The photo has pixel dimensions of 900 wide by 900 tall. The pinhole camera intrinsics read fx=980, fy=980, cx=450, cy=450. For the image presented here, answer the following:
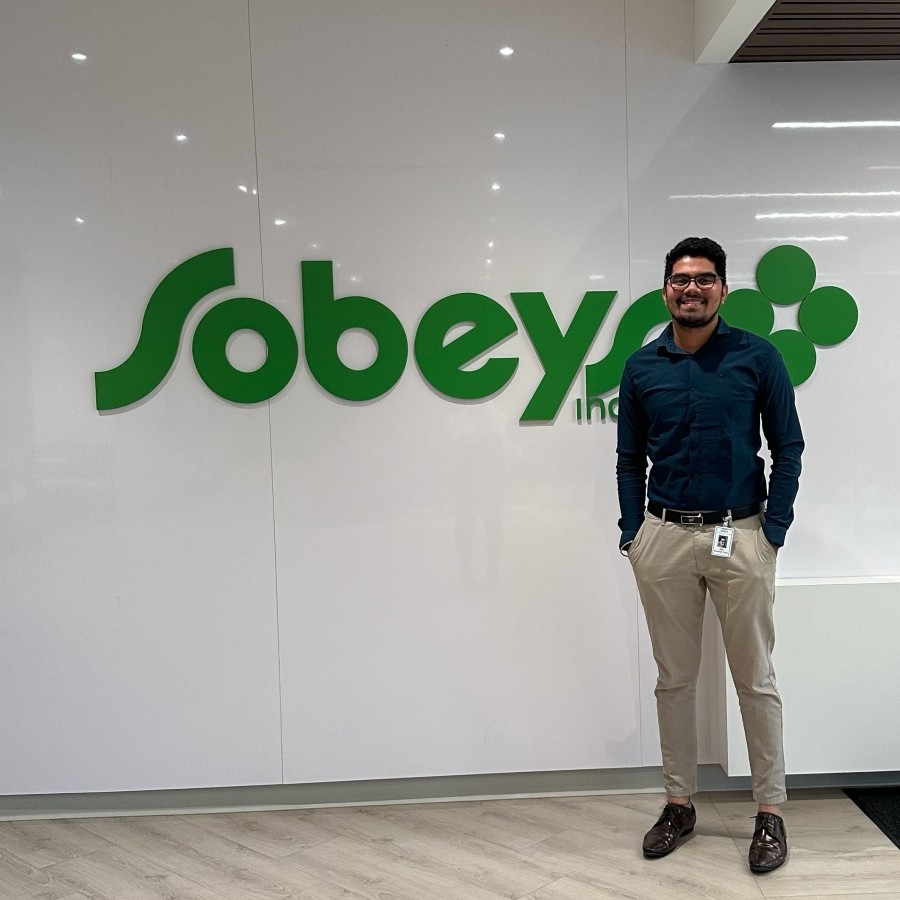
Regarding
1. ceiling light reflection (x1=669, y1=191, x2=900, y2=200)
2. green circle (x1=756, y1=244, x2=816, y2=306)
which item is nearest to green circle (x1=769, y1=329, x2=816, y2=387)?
green circle (x1=756, y1=244, x2=816, y2=306)

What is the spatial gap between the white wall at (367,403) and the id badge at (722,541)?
0.68m

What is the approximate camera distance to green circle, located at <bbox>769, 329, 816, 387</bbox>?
11.9 feet

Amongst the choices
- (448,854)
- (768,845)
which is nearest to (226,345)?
(448,854)

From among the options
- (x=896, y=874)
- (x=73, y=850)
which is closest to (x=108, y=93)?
(x=73, y=850)

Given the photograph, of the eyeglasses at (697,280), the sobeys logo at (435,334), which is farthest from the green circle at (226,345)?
the eyeglasses at (697,280)

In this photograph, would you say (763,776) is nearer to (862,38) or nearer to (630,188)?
(630,188)

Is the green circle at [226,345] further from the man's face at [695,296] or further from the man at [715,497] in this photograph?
the man's face at [695,296]

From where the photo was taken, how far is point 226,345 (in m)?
3.58

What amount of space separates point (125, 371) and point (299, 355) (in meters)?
0.63

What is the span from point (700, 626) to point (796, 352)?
3.67ft

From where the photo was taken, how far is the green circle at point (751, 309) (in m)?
3.62

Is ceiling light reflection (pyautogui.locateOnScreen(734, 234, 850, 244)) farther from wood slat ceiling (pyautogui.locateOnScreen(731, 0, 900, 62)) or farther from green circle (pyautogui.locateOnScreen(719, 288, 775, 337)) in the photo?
wood slat ceiling (pyautogui.locateOnScreen(731, 0, 900, 62))

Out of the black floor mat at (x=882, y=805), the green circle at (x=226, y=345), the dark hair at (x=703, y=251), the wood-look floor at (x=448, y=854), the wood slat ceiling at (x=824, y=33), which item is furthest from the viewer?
the green circle at (x=226, y=345)

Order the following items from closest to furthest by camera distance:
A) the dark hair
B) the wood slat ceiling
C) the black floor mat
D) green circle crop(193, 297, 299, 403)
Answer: the dark hair → the wood slat ceiling → the black floor mat → green circle crop(193, 297, 299, 403)
